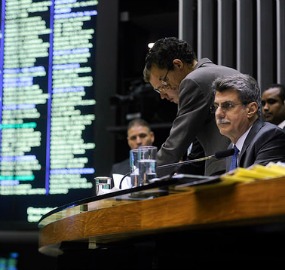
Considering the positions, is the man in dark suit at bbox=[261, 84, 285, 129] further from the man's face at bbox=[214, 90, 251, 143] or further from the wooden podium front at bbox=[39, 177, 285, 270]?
the wooden podium front at bbox=[39, 177, 285, 270]

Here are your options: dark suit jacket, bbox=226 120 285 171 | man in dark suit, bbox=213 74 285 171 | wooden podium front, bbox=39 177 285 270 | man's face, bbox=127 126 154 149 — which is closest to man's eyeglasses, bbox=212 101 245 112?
man in dark suit, bbox=213 74 285 171

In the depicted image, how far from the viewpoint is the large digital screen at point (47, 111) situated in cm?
479

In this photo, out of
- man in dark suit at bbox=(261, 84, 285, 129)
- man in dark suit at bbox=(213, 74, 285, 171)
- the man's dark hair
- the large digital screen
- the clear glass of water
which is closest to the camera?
the clear glass of water

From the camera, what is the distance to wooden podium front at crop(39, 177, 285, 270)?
4.41ft

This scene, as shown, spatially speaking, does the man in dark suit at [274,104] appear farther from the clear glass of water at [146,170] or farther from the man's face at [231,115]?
the clear glass of water at [146,170]

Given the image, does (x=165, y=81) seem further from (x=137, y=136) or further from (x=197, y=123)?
(x=137, y=136)

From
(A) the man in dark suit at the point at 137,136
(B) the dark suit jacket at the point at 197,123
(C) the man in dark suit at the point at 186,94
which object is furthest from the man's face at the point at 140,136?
(B) the dark suit jacket at the point at 197,123

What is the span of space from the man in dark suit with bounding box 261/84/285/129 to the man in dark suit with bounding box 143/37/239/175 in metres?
1.30

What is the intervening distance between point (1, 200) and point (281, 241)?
3.77 metres

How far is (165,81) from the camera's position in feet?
8.99

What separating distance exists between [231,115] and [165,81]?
0.48 metres

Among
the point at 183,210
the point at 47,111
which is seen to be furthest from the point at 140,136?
the point at 183,210

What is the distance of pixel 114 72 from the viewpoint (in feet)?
16.3

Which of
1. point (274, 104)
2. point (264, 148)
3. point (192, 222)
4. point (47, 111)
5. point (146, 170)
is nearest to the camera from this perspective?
point (192, 222)
